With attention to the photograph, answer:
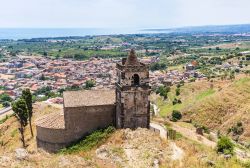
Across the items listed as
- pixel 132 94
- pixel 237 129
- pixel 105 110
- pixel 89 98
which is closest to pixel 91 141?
pixel 105 110

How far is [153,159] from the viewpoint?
2911 centimetres

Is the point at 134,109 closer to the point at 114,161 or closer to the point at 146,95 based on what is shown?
the point at 146,95

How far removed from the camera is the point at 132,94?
38062 millimetres

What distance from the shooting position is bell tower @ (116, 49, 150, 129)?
3781 centimetres

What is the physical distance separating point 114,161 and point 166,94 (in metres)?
67.3

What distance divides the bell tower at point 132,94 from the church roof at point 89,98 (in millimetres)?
1900

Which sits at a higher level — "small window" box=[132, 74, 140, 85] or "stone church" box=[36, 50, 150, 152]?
"small window" box=[132, 74, 140, 85]

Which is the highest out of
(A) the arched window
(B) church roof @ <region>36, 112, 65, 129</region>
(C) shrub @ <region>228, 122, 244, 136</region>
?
(A) the arched window

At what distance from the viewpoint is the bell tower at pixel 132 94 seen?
3781 centimetres

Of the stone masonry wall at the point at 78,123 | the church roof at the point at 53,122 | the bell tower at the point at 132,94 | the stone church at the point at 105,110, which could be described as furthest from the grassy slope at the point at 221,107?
the church roof at the point at 53,122

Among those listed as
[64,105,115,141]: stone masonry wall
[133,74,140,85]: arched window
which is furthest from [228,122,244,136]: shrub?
[64,105,115,141]: stone masonry wall

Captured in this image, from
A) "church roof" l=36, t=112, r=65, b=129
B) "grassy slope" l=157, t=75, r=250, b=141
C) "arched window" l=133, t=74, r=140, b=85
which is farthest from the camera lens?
"grassy slope" l=157, t=75, r=250, b=141

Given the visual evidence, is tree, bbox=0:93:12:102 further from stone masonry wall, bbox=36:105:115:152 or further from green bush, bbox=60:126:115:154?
green bush, bbox=60:126:115:154

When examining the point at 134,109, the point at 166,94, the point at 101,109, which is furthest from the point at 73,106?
the point at 166,94
